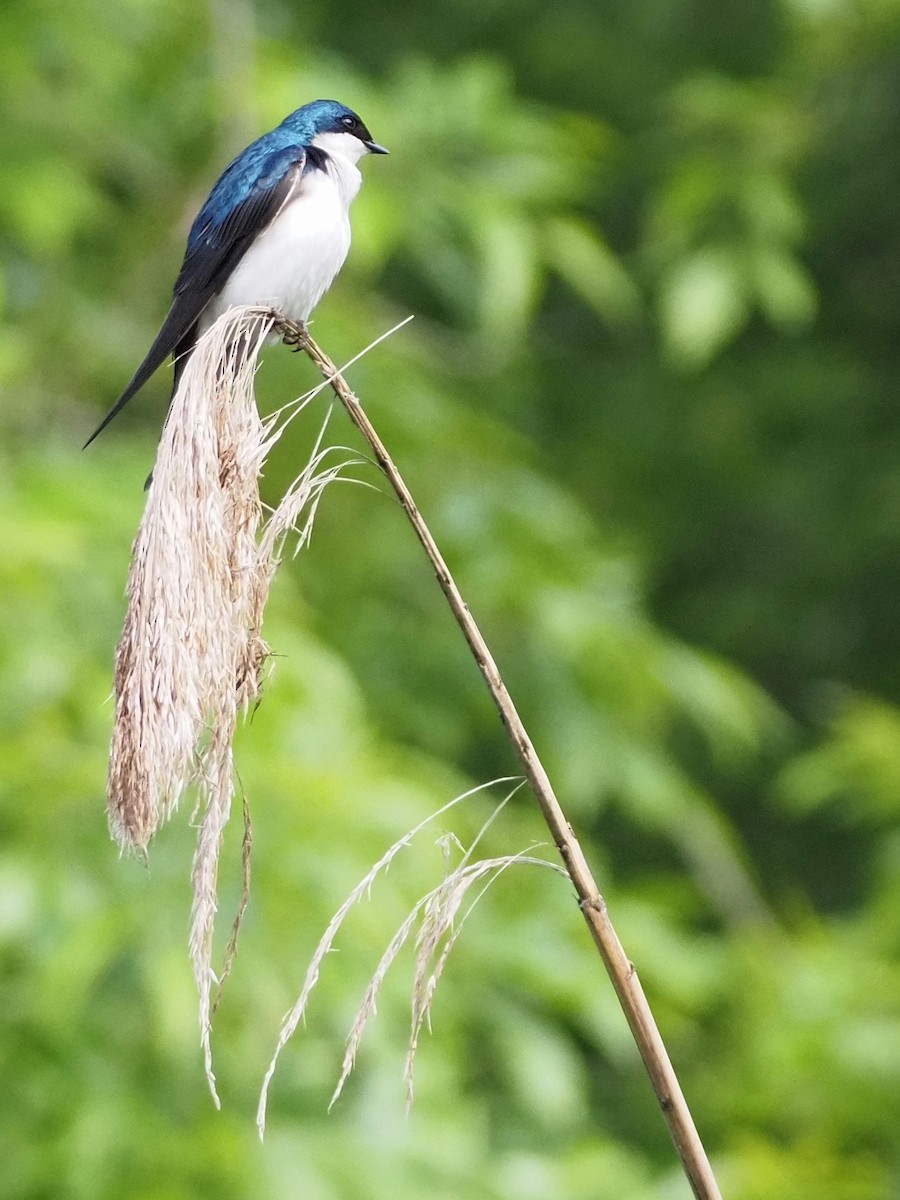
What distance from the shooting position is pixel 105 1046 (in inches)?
137

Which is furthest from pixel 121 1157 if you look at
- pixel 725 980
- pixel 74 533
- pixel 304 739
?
pixel 725 980

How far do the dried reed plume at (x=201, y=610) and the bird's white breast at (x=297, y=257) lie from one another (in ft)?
3.13

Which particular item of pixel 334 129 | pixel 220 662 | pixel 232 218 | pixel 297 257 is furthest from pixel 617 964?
pixel 334 129

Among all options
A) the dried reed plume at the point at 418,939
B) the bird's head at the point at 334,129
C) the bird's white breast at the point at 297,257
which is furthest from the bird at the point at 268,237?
the dried reed plume at the point at 418,939

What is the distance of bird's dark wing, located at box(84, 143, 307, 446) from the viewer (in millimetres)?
2430

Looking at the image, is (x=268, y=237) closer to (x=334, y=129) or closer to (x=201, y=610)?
(x=334, y=129)

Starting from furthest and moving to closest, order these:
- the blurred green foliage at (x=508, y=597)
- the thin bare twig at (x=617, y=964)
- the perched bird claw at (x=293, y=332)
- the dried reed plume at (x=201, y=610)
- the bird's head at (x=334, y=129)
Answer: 1. the blurred green foliage at (x=508, y=597)
2. the bird's head at (x=334, y=129)
3. the perched bird claw at (x=293, y=332)
4. the dried reed plume at (x=201, y=610)
5. the thin bare twig at (x=617, y=964)

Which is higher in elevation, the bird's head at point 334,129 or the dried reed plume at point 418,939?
the bird's head at point 334,129

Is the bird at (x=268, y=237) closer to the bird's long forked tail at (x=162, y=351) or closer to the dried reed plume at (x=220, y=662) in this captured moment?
the bird's long forked tail at (x=162, y=351)

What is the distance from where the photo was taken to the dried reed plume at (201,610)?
124 centimetres

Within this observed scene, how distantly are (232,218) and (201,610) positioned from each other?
132 cm

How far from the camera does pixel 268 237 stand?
2469 millimetres

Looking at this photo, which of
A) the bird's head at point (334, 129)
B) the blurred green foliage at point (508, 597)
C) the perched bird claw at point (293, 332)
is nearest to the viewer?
the perched bird claw at point (293, 332)

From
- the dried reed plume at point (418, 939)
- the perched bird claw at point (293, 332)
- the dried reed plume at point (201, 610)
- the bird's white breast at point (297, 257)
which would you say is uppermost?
the bird's white breast at point (297, 257)
